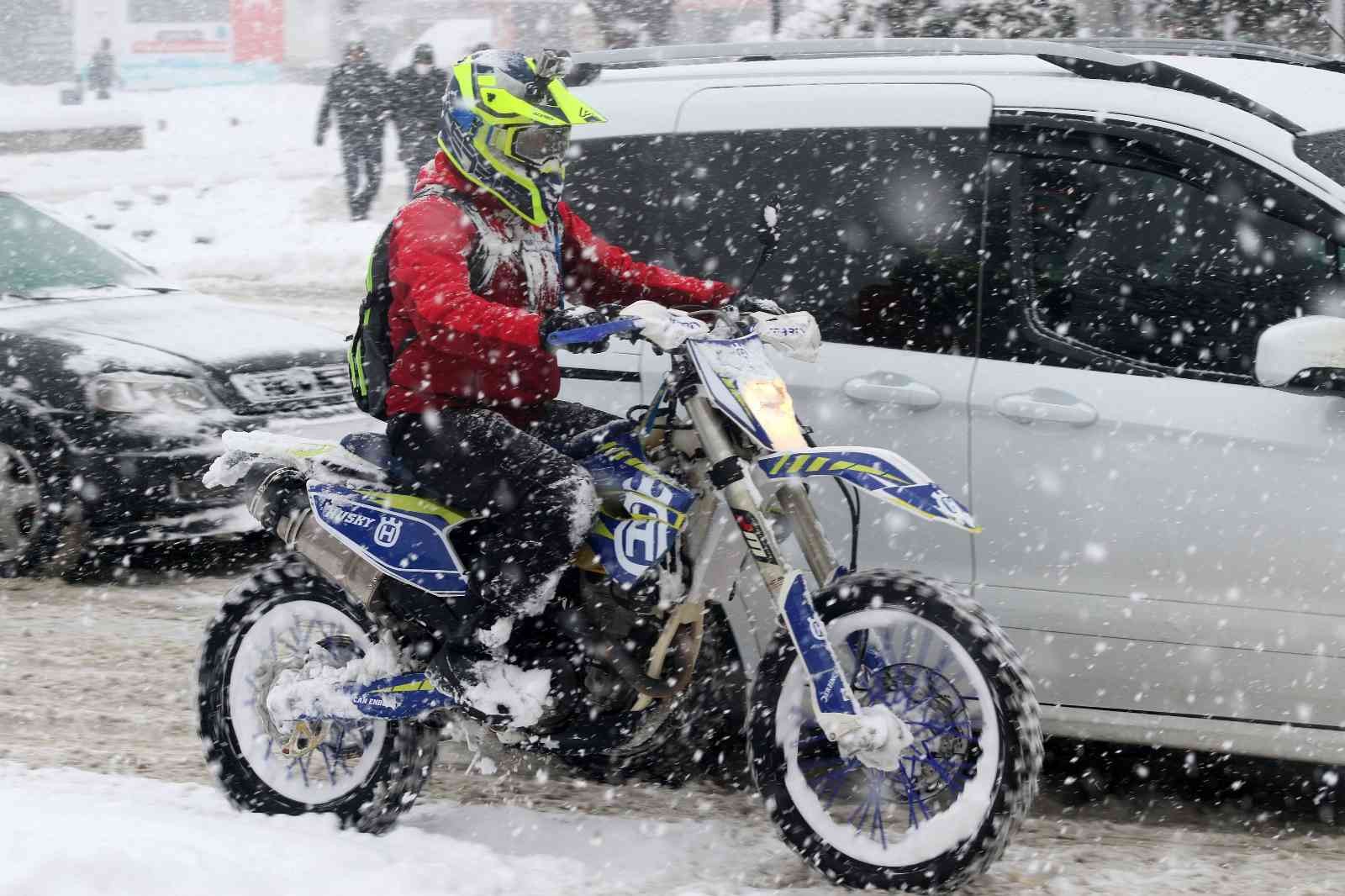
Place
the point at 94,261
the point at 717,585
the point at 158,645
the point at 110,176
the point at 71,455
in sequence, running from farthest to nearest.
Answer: the point at 110,176, the point at 94,261, the point at 71,455, the point at 158,645, the point at 717,585

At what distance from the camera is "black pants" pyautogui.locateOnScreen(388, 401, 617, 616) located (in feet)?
13.4

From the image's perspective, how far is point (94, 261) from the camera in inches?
344

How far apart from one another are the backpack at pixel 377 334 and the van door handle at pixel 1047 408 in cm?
140

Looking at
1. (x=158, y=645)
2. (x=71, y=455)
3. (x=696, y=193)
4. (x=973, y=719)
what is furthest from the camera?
(x=71, y=455)

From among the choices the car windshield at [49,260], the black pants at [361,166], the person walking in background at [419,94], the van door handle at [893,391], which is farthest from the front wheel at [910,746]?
the black pants at [361,166]

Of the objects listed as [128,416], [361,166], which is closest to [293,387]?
[128,416]

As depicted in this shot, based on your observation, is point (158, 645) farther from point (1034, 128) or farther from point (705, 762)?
point (1034, 128)

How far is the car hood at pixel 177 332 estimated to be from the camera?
24.5 ft

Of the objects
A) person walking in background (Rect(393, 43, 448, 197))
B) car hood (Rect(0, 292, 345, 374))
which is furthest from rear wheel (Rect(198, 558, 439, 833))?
person walking in background (Rect(393, 43, 448, 197))

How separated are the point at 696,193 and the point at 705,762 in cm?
164

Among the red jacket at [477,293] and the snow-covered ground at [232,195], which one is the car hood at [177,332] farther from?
the snow-covered ground at [232,195]

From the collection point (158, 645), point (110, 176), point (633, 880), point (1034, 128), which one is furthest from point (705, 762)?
point (110, 176)

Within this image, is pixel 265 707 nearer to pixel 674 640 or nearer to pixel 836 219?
pixel 674 640

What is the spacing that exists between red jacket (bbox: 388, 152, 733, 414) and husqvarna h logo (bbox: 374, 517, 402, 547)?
10.7 inches
